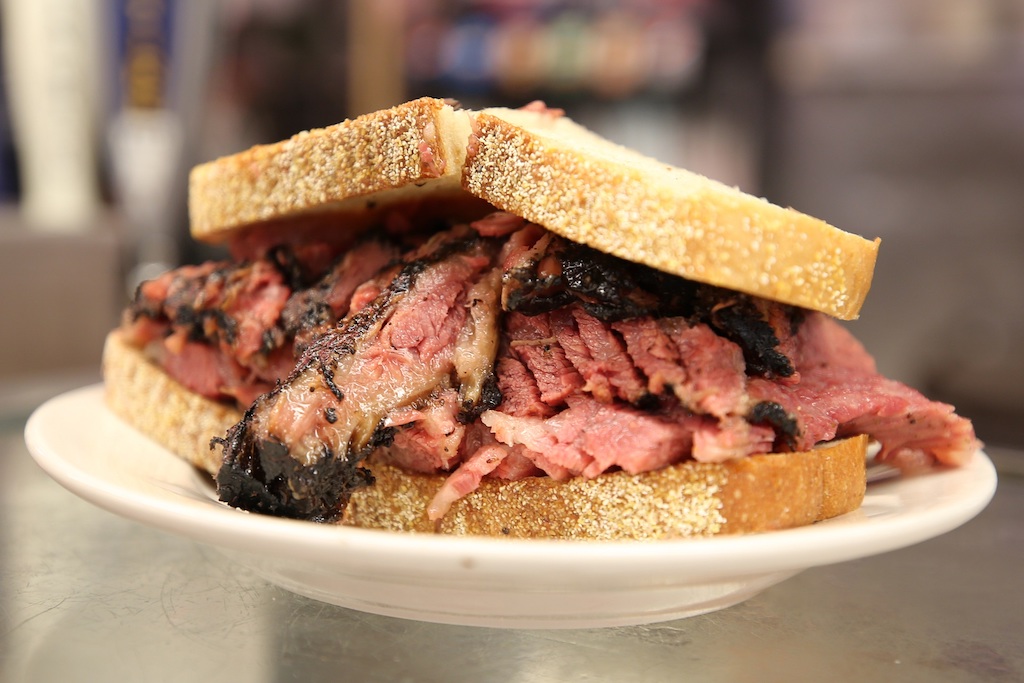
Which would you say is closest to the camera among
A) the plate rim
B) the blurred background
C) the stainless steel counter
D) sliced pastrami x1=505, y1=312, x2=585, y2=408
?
the plate rim

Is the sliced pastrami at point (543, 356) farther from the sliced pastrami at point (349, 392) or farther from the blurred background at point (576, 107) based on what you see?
the blurred background at point (576, 107)

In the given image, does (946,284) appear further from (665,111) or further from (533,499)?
(533,499)

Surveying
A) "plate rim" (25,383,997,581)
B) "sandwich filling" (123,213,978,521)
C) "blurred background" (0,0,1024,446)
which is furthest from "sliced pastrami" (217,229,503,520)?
"blurred background" (0,0,1024,446)

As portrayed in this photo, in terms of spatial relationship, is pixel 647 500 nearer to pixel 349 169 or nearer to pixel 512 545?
pixel 512 545

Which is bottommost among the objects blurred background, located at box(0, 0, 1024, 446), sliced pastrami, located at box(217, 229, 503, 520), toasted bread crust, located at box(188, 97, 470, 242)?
blurred background, located at box(0, 0, 1024, 446)

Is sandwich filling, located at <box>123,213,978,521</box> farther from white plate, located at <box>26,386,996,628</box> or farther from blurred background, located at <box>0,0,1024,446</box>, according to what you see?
blurred background, located at <box>0,0,1024,446</box>

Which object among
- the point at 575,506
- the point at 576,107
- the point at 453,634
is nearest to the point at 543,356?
the point at 575,506

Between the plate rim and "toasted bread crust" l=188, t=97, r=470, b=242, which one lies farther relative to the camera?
"toasted bread crust" l=188, t=97, r=470, b=242

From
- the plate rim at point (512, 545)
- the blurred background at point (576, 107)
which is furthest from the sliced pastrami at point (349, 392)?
the blurred background at point (576, 107)
